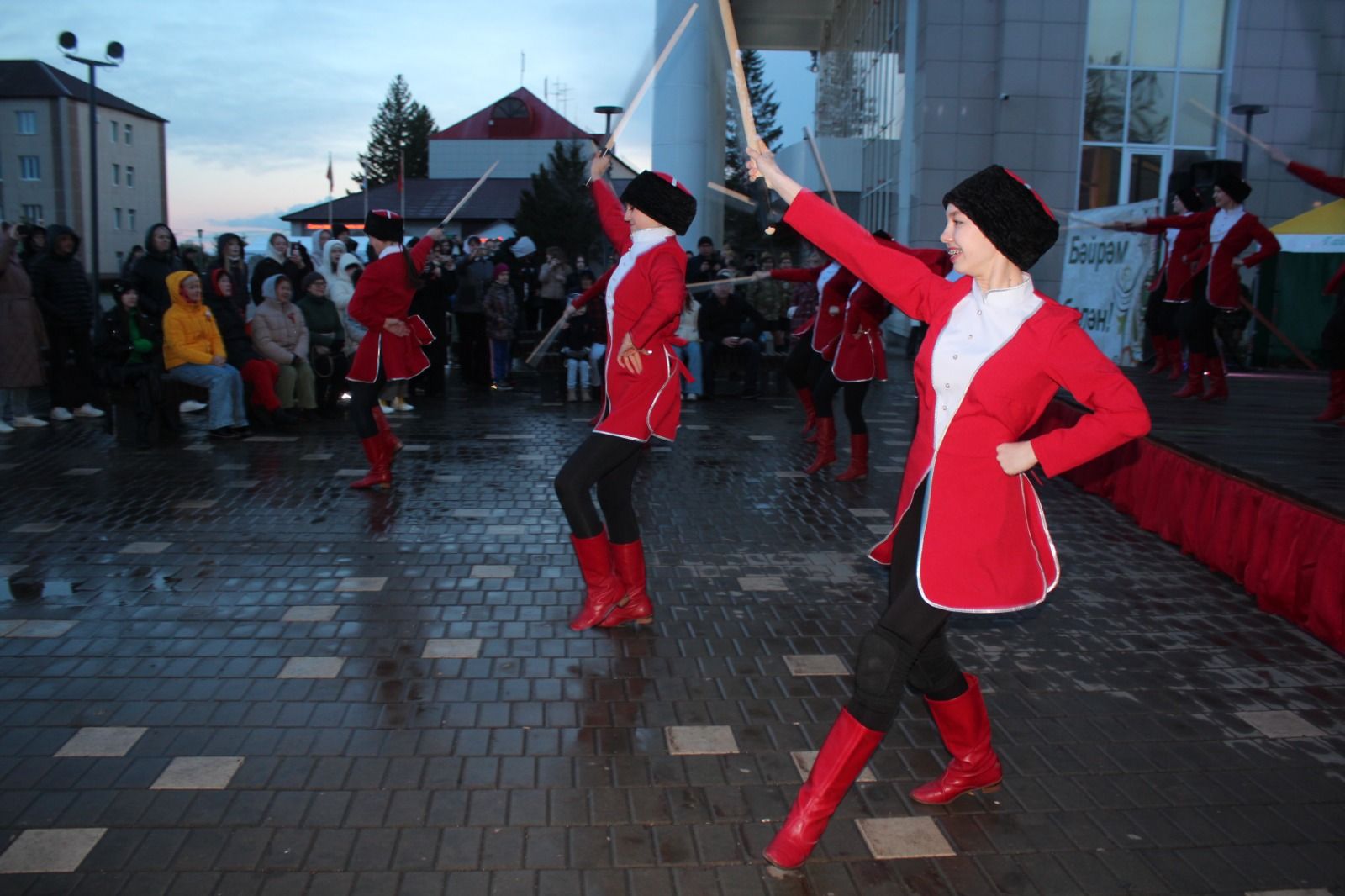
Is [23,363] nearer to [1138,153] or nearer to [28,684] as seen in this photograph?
[28,684]

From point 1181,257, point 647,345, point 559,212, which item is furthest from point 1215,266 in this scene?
point 559,212

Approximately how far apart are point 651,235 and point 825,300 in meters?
3.92

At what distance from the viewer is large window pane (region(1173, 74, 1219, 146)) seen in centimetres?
1852

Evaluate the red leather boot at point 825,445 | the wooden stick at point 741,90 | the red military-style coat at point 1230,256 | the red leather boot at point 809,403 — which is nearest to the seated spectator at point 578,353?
the red leather boot at point 809,403

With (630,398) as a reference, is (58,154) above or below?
above

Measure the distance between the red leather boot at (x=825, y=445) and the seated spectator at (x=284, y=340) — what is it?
538 centimetres

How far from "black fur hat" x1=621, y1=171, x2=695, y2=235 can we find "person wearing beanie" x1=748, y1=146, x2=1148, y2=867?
1.86 meters

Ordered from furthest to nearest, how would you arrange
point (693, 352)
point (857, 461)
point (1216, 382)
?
point (693, 352)
point (1216, 382)
point (857, 461)

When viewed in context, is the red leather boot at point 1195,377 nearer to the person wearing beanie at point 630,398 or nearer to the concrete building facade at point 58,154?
the person wearing beanie at point 630,398

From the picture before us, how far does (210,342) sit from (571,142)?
1904 inches

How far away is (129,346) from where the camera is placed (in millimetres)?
10172

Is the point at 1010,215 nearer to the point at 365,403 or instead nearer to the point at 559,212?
the point at 365,403

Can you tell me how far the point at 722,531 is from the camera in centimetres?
694

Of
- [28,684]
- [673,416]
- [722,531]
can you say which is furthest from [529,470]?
[28,684]
